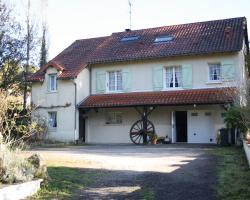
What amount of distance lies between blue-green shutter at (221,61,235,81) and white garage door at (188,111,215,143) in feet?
7.55

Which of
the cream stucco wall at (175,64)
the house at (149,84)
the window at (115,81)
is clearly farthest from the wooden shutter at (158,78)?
the window at (115,81)

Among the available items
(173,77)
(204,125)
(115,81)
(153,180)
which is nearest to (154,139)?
(204,125)

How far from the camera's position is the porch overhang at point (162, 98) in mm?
23844

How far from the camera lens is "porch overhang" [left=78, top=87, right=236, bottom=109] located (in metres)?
23.8

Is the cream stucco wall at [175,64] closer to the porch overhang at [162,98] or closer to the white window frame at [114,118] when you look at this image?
the porch overhang at [162,98]

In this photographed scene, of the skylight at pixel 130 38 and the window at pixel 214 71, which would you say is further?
the skylight at pixel 130 38

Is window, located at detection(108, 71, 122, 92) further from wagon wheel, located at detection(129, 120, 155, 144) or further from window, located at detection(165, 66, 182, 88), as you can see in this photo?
window, located at detection(165, 66, 182, 88)

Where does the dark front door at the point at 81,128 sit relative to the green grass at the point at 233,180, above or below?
above

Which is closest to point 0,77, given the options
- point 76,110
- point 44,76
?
point 44,76

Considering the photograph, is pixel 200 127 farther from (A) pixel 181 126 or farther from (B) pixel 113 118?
(B) pixel 113 118

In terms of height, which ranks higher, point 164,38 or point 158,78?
point 164,38

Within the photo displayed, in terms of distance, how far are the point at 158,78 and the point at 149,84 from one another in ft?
2.48

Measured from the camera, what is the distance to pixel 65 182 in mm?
10078

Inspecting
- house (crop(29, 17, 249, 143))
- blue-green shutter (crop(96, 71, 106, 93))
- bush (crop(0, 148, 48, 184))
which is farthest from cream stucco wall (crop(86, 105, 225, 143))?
bush (crop(0, 148, 48, 184))
